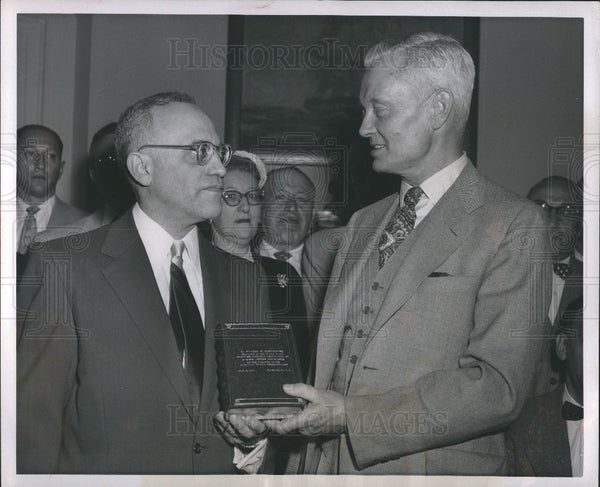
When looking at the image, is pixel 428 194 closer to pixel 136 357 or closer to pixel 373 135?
pixel 373 135

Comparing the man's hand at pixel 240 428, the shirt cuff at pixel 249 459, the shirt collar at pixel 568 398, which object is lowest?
the shirt cuff at pixel 249 459

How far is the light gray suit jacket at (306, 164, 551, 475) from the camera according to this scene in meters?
2.02

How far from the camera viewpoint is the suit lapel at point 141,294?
2.09 m

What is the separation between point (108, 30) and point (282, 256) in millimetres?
842

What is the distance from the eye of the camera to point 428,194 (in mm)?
2105

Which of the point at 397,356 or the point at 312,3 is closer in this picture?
the point at 397,356

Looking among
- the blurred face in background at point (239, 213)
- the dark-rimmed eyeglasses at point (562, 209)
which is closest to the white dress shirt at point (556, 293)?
the dark-rimmed eyeglasses at point (562, 209)

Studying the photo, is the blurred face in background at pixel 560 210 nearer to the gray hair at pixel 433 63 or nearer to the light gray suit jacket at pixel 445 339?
the light gray suit jacket at pixel 445 339

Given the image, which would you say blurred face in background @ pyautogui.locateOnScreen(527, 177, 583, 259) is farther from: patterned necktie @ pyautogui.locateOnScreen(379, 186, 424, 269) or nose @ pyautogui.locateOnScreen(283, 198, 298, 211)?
nose @ pyautogui.locateOnScreen(283, 198, 298, 211)

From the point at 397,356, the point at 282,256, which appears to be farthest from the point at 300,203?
the point at 397,356

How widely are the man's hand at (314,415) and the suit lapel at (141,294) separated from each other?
0.29 m

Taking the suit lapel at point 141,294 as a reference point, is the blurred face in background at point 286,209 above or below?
above

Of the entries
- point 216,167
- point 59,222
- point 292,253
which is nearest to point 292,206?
point 292,253

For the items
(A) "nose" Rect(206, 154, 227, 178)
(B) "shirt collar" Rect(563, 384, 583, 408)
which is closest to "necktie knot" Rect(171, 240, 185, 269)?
(A) "nose" Rect(206, 154, 227, 178)
